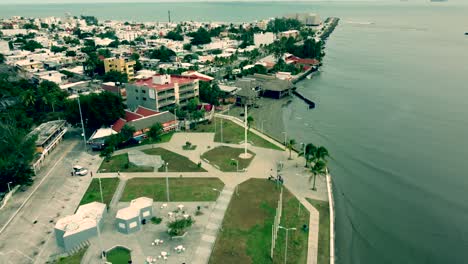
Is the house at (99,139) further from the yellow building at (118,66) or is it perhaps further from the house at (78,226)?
the yellow building at (118,66)

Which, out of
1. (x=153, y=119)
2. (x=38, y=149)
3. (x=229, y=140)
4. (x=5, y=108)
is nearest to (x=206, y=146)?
(x=229, y=140)

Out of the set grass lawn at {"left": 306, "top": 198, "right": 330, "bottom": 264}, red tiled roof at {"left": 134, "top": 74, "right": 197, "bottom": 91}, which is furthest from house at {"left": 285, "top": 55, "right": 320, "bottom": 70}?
grass lawn at {"left": 306, "top": 198, "right": 330, "bottom": 264}

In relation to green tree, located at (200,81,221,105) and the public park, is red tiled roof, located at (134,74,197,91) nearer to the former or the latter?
green tree, located at (200,81,221,105)

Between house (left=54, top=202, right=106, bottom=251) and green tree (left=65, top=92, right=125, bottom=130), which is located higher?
green tree (left=65, top=92, right=125, bottom=130)

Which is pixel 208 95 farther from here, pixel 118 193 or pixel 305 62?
pixel 305 62

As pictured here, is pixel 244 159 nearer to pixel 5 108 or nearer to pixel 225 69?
pixel 5 108
